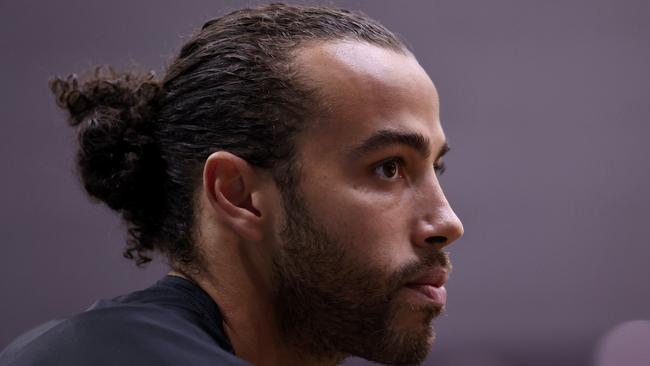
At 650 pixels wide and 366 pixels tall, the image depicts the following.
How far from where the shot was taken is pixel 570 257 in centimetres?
316

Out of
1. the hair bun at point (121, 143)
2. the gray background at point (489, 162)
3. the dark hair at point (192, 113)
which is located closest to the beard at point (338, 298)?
the dark hair at point (192, 113)

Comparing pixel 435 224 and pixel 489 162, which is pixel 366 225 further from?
pixel 489 162

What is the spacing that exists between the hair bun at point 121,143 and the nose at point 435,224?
46cm

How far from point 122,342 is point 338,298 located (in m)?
0.37

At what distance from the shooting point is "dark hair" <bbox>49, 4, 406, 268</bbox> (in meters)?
1.47

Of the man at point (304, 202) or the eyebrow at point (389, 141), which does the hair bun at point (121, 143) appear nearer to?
the man at point (304, 202)

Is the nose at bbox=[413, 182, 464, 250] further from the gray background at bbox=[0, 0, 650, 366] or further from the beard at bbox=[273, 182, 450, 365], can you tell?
the gray background at bbox=[0, 0, 650, 366]

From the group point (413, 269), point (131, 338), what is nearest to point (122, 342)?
point (131, 338)

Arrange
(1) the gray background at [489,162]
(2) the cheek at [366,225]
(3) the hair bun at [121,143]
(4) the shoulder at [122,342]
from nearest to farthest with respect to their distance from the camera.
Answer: (4) the shoulder at [122,342] → (2) the cheek at [366,225] → (3) the hair bun at [121,143] → (1) the gray background at [489,162]

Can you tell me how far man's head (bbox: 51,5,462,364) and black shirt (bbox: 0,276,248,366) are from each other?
0.13 m

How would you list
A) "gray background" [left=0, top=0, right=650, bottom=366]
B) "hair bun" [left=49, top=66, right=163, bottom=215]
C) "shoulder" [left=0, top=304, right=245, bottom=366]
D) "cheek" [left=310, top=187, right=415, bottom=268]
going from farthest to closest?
"gray background" [left=0, top=0, right=650, bottom=366] → "hair bun" [left=49, top=66, right=163, bottom=215] → "cheek" [left=310, top=187, right=415, bottom=268] → "shoulder" [left=0, top=304, right=245, bottom=366]

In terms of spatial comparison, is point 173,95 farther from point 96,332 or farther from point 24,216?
point 24,216

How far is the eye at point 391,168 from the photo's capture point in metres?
1.43

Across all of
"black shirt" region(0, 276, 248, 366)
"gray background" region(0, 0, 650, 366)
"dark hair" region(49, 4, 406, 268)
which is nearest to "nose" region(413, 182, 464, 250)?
"dark hair" region(49, 4, 406, 268)
